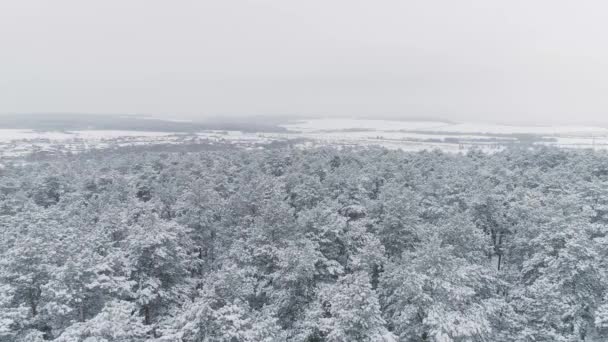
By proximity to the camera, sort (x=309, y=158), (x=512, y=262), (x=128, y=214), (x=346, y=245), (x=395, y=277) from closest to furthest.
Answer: (x=395, y=277)
(x=346, y=245)
(x=128, y=214)
(x=512, y=262)
(x=309, y=158)

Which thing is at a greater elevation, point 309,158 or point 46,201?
point 309,158

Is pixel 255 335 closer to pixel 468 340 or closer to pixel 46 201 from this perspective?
pixel 468 340

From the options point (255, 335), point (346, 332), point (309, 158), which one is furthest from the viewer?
point (309, 158)

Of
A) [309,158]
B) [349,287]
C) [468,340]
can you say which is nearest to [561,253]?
[468,340]

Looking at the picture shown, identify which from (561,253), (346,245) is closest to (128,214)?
(346,245)

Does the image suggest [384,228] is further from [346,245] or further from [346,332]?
[346,332]

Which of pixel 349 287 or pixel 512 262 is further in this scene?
pixel 512 262

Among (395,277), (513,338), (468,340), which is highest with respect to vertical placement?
(395,277)

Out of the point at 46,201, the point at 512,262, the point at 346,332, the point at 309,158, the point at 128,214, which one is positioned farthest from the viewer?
the point at 309,158

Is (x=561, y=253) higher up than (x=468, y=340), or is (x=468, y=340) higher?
(x=561, y=253)
